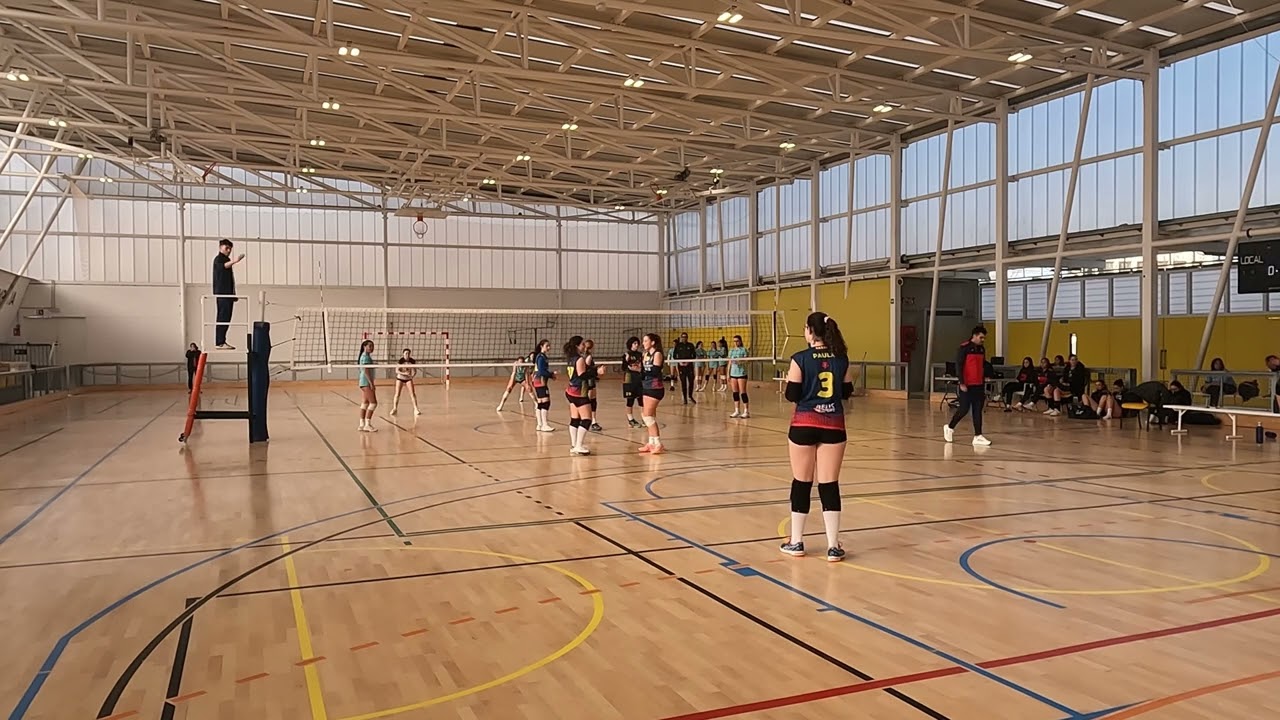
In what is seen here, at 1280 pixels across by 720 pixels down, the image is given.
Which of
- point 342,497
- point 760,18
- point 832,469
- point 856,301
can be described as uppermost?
point 760,18

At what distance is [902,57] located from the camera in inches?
782

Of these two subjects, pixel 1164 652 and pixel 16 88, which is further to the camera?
pixel 16 88

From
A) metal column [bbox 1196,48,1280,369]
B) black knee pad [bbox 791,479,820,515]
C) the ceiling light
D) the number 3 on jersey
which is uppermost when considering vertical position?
the ceiling light

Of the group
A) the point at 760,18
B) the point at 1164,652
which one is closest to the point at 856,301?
the point at 760,18

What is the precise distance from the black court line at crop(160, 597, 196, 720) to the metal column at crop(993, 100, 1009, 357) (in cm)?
2072

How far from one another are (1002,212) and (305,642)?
21394 millimetres

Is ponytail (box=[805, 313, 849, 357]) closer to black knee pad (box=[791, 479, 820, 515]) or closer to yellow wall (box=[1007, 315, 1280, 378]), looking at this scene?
black knee pad (box=[791, 479, 820, 515])

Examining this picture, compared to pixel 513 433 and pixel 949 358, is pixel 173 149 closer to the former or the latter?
pixel 513 433

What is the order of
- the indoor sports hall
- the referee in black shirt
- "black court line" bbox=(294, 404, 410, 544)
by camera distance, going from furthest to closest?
the referee in black shirt → "black court line" bbox=(294, 404, 410, 544) → the indoor sports hall

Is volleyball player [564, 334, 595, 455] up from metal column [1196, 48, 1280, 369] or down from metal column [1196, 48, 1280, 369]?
down

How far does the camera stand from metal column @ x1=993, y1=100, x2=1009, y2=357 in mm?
22016

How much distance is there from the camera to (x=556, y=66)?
812 inches

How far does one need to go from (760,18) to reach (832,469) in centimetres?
1130

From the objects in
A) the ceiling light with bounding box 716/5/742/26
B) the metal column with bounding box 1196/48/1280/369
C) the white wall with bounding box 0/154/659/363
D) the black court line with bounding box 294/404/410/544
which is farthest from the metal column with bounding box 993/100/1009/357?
the white wall with bounding box 0/154/659/363
